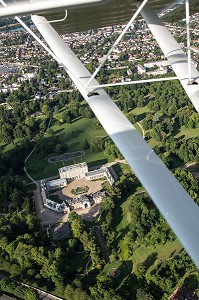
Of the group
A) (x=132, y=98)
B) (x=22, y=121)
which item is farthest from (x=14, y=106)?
(x=132, y=98)

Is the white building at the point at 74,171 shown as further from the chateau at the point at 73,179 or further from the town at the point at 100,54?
the town at the point at 100,54

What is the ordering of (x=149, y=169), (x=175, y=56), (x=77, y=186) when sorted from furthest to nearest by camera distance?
(x=77, y=186), (x=175, y=56), (x=149, y=169)

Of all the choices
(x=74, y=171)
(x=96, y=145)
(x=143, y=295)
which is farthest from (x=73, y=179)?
(x=143, y=295)

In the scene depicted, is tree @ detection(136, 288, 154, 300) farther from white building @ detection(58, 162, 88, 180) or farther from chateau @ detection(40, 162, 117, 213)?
white building @ detection(58, 162, 88, 180)

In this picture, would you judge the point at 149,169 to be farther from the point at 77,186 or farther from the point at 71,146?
the point at 71,146

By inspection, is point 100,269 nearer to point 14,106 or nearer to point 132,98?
point 132,98

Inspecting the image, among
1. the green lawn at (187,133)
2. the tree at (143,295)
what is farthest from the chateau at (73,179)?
the tree at (143,295)

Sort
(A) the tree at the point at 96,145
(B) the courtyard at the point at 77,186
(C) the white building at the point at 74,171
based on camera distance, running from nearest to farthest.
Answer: (B) the courtyard at the point at 77,186 → (C) the white building at the point at 74,171 → (A) the tree at the point at 96,145
